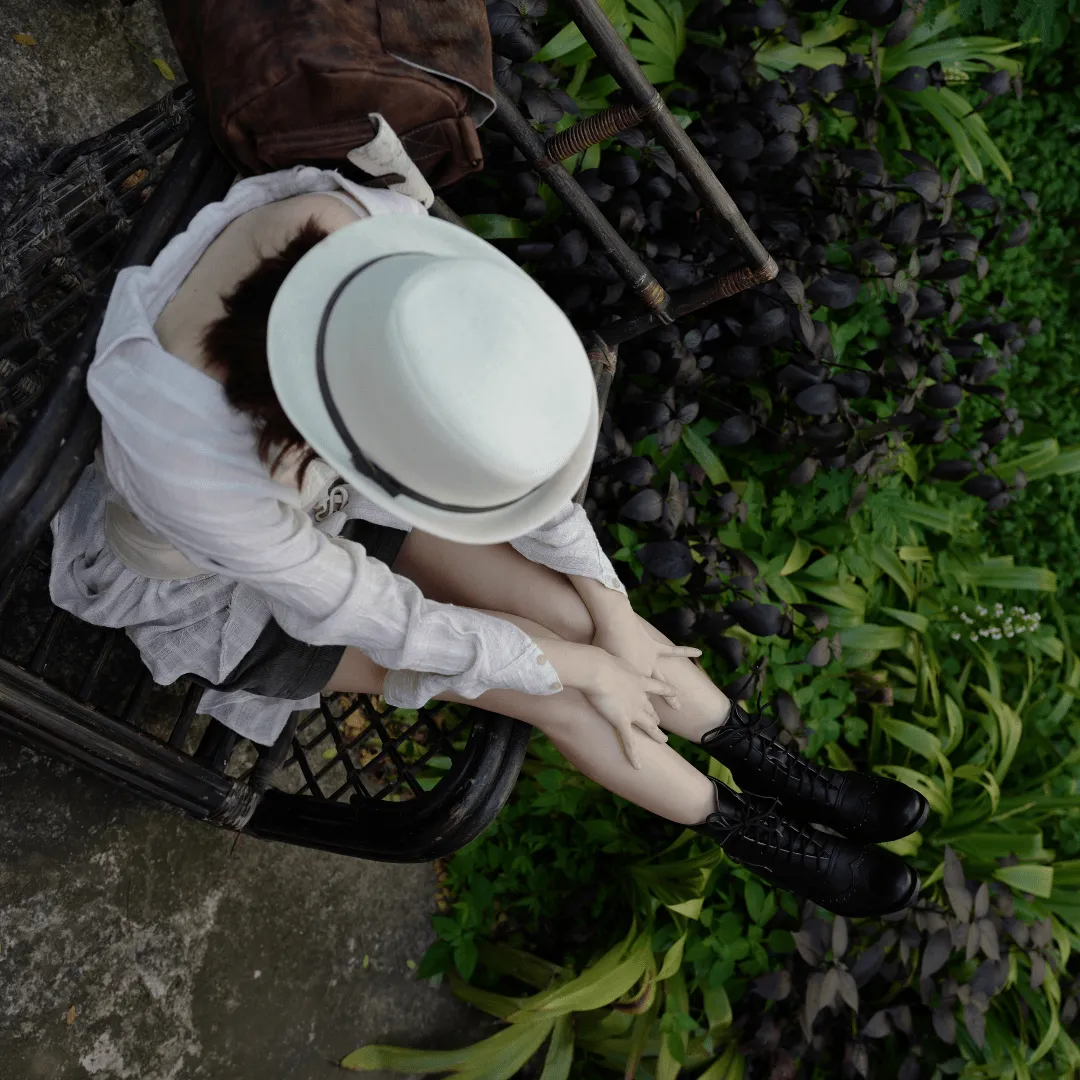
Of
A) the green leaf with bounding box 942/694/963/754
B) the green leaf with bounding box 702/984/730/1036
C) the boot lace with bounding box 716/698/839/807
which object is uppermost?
the boot lace with bounding box 716/698/839/807

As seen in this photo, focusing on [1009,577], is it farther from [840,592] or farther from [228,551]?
[228,551]

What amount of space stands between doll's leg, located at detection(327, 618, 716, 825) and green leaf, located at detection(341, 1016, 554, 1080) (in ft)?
2.45

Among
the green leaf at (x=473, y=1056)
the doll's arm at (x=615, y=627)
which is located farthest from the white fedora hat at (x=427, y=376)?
the green leaf at (x=473, y=1056)

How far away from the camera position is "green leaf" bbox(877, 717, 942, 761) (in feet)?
8.66

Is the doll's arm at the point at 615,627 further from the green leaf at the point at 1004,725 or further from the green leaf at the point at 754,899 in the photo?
the green leaf at the point at 1004,725

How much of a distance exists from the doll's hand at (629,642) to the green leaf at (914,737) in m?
1.08

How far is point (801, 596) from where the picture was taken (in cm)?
271

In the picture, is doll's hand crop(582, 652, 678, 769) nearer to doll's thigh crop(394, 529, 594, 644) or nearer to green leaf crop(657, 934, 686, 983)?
doll's thigh crop(394, 529, 594, 644)

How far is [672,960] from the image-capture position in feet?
7.46

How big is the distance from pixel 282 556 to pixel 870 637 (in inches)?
78.7

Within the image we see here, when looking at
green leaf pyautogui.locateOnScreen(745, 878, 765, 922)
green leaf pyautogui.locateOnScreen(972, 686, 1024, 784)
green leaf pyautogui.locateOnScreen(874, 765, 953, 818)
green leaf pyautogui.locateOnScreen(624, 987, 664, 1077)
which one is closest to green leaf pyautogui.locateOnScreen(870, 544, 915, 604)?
green leaf pyautogui.locateOnScreen(972, 686, 1024, 784)

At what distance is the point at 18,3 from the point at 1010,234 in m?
3.09

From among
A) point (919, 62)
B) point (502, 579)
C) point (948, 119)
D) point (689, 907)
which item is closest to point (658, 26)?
point (919, 62)

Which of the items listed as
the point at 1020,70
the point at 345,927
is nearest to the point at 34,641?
the point at 345,927
